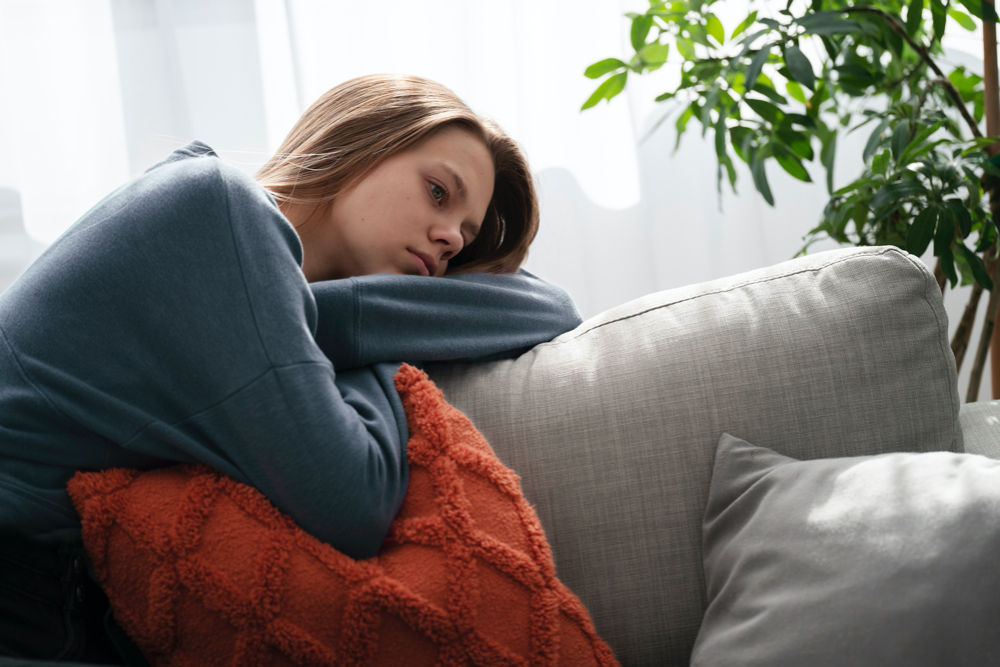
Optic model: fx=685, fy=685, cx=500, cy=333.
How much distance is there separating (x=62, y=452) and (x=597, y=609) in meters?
0.54

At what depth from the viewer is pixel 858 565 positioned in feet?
1.77

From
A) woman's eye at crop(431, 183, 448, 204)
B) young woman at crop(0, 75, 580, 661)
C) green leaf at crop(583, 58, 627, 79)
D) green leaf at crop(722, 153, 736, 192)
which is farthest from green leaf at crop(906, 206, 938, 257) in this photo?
young woman at crop(0, 75, 580, 661)

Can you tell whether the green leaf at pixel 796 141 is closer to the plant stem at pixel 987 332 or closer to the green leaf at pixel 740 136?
the green leaf at pixel 740 136

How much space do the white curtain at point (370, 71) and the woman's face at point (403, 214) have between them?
0.73 m

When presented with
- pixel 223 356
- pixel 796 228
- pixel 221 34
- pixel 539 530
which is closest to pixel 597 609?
pixel 539 530

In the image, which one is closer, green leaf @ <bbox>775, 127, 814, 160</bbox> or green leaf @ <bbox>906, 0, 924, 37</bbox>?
green leaf @ <bbox>906, 0, 924, 37</bbox>

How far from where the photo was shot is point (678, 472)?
725mm

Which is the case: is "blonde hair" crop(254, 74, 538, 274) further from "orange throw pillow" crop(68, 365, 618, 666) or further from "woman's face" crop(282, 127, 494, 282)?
"orange throw pillow" crop(68, 365, 618, 666)

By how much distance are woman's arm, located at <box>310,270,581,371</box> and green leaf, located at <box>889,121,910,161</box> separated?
1.99ft

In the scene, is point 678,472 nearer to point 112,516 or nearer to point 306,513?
point 306,513

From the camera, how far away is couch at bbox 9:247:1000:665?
0.71 metres

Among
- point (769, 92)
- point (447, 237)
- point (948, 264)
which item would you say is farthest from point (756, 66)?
point (447, 237)

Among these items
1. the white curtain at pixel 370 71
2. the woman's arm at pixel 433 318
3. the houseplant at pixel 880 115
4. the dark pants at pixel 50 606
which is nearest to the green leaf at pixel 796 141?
the houseplant at pixel 880 115

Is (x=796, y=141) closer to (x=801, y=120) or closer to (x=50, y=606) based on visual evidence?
(x=801, y=120)
